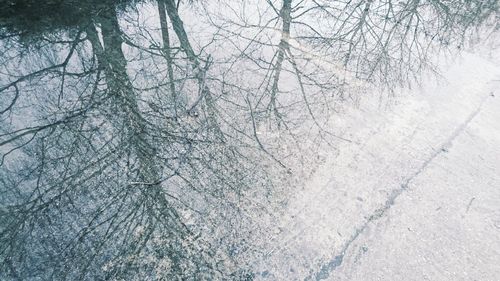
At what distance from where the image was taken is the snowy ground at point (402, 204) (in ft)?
10.6

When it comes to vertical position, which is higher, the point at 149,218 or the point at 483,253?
the point at 149,218

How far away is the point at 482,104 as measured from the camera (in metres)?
5.33

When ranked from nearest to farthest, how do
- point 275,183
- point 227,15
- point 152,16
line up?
point 275,183
point 152,16
point 227,15

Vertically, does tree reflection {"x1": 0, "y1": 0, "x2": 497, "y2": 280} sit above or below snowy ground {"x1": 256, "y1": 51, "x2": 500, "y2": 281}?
above

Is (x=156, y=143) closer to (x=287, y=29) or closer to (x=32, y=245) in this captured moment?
(x=32, y=245)

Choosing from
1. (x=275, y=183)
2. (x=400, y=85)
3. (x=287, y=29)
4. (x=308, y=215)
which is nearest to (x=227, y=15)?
(x=287, y=29)

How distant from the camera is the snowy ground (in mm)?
3227

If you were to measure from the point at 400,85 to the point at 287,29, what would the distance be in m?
2.01

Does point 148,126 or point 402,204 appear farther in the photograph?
point 402,204

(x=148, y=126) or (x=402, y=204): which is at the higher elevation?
(x=148, y=126)

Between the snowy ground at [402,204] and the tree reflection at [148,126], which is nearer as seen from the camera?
the tree reflection at [148,126]

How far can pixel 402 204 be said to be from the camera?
12.4 ft

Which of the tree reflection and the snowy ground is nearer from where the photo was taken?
the tree reflection

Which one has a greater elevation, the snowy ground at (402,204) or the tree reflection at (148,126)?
the tree reflection at (148,126)
